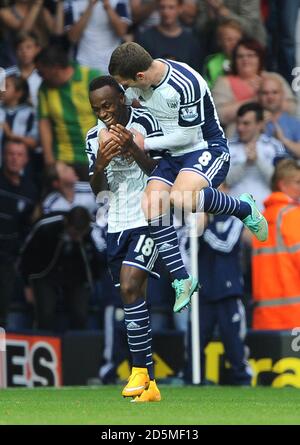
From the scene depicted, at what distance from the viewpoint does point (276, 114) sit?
1348cm

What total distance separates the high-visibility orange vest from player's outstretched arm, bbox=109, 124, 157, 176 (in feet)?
10.2

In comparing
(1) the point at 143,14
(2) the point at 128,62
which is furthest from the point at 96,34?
(2) the point at 128,62

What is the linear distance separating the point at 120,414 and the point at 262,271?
4.35 meters

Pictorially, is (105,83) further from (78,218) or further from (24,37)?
(24,37)

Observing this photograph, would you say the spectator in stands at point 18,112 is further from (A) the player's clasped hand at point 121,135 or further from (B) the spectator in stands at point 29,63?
(A) the player's clasped hand at point 121,135

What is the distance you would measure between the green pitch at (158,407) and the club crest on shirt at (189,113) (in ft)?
6.62

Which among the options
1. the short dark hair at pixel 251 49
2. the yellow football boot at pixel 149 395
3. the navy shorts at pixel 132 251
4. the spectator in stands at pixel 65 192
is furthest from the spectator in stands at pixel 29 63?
the yellow football boot at pixel 149 395

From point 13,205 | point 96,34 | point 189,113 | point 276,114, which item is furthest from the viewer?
point 96,34

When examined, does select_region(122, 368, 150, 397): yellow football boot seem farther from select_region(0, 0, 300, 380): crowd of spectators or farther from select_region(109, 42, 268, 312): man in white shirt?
select_region(0, 0, 300, 380): crowd of spectators

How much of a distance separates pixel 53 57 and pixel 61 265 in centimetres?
219

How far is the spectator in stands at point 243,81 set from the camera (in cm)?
1348

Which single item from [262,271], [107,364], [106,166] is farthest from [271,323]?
[106,166]

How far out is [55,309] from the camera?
520 inches

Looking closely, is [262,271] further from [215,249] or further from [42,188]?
[42,188]
